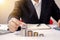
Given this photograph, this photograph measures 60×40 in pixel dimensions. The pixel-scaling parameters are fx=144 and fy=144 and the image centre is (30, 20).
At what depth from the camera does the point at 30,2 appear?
1854mm

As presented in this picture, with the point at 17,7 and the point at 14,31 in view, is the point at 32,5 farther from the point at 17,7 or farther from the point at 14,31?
the point at 14,31

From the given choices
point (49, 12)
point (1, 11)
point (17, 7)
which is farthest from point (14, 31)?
point (1, 11)

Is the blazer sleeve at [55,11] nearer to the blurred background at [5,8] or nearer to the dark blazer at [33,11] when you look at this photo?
the dark blazer at [33,11]

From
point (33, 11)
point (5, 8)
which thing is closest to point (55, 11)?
Answer: point (33, 11)

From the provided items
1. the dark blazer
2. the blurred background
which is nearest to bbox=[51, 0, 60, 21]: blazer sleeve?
the dark blazer

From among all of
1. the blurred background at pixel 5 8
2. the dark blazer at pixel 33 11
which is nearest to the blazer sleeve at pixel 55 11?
the dark blazer at pixel 33 11

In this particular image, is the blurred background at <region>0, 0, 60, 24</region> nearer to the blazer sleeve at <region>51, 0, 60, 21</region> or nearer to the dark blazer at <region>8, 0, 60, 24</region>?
the dark blazer at <region>8, 0, 60, 24</region>

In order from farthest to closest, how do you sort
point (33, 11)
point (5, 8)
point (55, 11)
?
point (5, 8) < point (55, 11) < point (33, 11)

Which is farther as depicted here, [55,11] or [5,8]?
[5,8]

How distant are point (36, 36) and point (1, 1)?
1814 mm

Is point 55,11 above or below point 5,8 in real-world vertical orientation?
below

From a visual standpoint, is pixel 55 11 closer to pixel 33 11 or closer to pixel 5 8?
pixel 33 11

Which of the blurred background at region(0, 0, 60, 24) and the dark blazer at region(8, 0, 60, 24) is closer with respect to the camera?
the dark blazer at region(8, 0, 60, 24)

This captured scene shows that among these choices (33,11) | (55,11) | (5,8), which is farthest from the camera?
(5,8)
